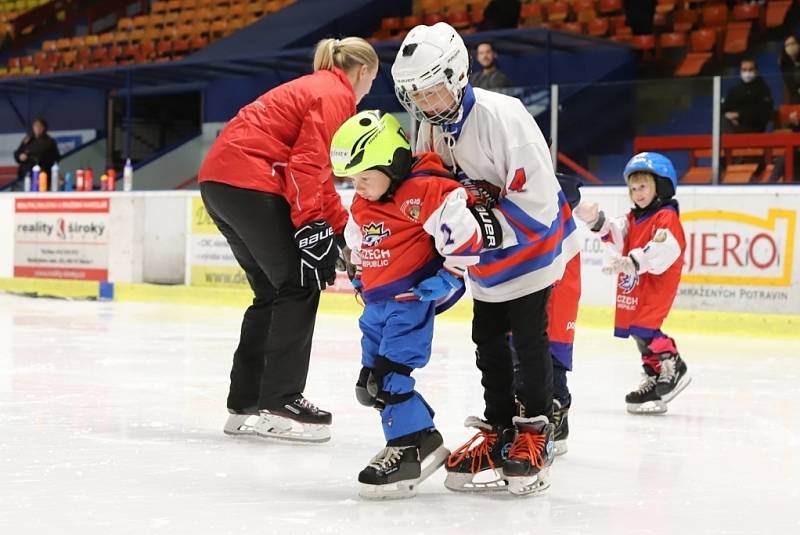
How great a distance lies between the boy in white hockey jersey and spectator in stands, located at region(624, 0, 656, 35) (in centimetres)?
993

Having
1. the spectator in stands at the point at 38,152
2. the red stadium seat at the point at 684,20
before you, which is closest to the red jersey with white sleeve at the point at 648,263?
the red stadium seat at the point at 684,20

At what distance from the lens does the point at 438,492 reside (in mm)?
2947

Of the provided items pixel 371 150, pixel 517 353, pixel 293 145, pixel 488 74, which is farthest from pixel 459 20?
pixel 371 150

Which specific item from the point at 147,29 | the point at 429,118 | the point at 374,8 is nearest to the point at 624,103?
the point at 429,118

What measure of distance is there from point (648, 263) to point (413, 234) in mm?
1855

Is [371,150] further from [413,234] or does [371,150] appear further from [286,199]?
[286,199]

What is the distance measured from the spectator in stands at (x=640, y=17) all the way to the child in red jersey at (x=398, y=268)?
1016 centimetres

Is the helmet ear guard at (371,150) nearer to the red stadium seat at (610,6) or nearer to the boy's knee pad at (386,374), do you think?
the boy's knee pad at (386,374)

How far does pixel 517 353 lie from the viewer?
3025 mm

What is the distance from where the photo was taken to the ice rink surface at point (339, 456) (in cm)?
259

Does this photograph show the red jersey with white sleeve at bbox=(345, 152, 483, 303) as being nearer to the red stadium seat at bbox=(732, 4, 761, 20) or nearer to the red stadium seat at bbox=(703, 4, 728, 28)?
the red stadium seat at bbox=(732, 4, 761, 20)

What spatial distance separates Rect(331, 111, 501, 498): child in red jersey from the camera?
2791mm

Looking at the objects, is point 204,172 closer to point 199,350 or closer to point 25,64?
point 199,350

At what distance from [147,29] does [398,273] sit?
16045 millimetres
